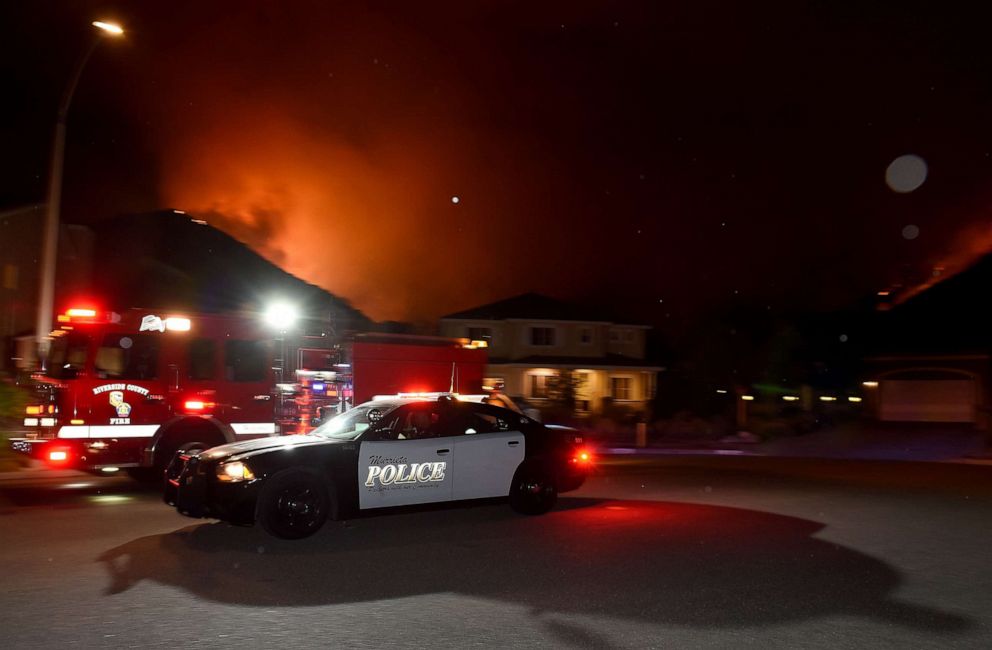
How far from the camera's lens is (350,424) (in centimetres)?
1062

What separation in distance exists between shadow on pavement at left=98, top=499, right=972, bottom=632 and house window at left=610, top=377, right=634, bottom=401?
3402 cm

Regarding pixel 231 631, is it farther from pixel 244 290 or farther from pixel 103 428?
pixel 244 290

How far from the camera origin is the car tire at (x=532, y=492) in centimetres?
1084

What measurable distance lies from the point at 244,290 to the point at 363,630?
3596 centimetres

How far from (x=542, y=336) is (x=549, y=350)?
0.77m

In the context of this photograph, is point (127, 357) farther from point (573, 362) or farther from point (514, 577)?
point (573, 362)

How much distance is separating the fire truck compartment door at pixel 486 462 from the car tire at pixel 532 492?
126 mm

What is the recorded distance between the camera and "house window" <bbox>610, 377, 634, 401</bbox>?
1769 inches

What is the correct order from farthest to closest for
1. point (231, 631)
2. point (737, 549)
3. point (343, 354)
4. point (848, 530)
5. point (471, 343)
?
point (471, 343) < point (343, 354) < point (848, 530) < point (737, 549) < point (231, 631)

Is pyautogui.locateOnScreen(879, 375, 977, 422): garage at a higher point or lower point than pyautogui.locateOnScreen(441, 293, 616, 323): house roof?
lower

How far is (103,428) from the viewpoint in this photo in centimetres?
1247

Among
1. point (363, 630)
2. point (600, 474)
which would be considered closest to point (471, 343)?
point (600, 474)

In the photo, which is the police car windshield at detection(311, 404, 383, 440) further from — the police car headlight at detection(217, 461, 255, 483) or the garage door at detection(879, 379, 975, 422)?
the garage door at detection(879, 379, 975, 422)

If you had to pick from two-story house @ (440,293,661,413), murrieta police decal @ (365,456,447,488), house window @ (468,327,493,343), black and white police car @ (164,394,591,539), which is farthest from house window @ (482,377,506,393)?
house window @ (468,327,493,343)
